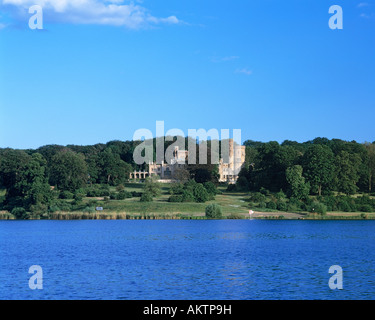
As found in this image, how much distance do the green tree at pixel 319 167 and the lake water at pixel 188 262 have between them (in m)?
38.2

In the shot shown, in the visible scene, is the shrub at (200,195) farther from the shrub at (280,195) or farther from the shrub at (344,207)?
the shrub at (344,207)

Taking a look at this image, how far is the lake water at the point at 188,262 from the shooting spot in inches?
1353

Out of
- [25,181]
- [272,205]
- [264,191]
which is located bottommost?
[272,205]

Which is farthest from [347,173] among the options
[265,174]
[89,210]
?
[89,210]

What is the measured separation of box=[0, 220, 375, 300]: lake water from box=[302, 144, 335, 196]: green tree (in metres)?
38.2

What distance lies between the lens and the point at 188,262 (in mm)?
46781

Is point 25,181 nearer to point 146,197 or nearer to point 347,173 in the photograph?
point 146,197

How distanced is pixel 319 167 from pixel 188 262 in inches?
3130

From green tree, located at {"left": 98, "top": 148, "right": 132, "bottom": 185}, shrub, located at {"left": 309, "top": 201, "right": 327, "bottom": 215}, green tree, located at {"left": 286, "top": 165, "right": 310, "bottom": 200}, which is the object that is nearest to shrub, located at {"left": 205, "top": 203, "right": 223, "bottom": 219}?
shrub, located at {"left": 309, "top": 201, "right": 327, "bottom": 215}

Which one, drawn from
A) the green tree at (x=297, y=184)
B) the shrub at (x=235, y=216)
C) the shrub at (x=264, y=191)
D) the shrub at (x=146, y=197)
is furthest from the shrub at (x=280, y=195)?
the shrub at (x=146, y=197)

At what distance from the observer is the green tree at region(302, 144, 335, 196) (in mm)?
120438

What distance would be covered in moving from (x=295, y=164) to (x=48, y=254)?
8437 centimetres
